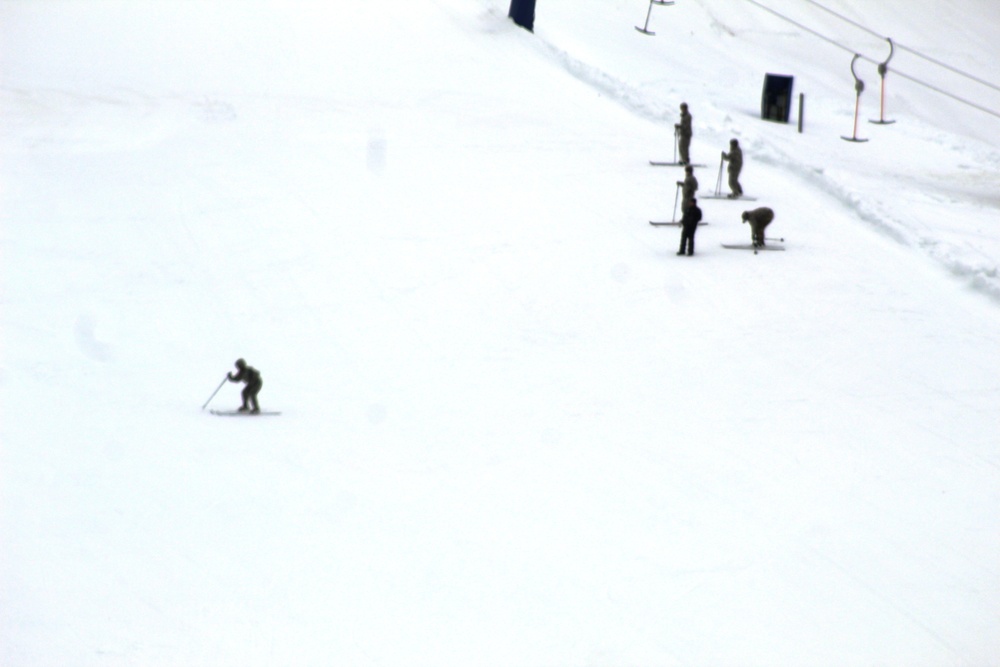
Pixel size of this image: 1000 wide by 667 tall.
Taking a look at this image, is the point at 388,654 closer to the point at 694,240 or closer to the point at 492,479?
the point at 492,479

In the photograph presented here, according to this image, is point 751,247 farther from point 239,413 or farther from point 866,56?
point 866,56

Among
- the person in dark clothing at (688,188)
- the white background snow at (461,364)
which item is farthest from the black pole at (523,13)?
the person in dark clothing at (688,188)

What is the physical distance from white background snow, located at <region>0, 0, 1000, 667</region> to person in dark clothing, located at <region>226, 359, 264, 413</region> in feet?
1.08

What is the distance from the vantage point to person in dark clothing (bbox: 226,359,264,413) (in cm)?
1266

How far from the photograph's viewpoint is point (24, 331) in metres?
14.8

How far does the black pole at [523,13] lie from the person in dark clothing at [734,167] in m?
10.4

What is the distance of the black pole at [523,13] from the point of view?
28797 millimetres

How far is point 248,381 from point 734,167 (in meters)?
9.94

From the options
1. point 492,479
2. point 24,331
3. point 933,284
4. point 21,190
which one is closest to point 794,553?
point 492,479

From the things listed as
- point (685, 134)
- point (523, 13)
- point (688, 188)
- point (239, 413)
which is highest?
point (523, 13)

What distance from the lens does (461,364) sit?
47.5 ft

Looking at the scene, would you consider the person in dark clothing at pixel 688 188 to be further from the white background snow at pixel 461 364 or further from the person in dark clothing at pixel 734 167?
the person in dark clothing at pixel 734 167

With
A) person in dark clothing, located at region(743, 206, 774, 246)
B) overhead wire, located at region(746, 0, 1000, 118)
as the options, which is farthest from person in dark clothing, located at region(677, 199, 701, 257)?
overhead wire, located at region(746, 0, 1000, 118)

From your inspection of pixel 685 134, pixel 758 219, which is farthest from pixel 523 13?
pixel 758 219
